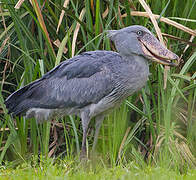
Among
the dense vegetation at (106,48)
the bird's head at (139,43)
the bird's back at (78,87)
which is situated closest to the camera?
the bird's head at (139,43)

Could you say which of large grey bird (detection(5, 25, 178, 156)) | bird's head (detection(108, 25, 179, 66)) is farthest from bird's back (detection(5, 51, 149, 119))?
bird's head (detection(108, 25, 179, 66))

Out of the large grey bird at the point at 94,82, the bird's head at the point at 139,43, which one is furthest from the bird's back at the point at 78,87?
the bird's head at the point at 139,43

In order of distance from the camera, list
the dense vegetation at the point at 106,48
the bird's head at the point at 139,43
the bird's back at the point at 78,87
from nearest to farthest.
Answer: the bird's head at the point at 139,43 < the bird's back at the point at 78,87 < the dense vegetation at the point at 106,48

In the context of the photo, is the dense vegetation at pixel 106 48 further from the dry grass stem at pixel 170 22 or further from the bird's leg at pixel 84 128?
the bird's leg at pixel 84 128

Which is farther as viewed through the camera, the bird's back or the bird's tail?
the bird's tail

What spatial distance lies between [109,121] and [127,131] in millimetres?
392

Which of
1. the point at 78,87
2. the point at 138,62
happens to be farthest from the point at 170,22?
the point at 78,87

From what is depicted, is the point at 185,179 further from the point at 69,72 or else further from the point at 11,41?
the point at 11,41

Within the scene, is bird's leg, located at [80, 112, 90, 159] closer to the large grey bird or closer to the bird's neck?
the large grey bird

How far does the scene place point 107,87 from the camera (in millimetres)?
4199

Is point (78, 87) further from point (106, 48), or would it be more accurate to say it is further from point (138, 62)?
point (138, 62)

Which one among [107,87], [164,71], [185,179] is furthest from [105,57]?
[185,179]

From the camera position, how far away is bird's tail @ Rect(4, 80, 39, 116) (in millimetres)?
4410

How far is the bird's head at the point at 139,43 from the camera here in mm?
4070
